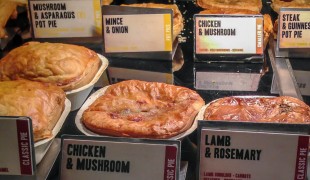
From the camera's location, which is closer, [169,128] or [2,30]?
[169,128]

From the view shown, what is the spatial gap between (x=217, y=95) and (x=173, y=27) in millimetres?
494

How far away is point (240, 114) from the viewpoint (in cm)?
151

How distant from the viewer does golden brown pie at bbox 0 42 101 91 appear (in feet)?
5.83

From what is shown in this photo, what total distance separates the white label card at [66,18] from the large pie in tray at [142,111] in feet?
1.71

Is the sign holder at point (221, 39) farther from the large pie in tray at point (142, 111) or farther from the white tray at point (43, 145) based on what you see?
the white tray at point (43, 145)

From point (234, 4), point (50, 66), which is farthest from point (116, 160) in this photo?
point (234, 4)

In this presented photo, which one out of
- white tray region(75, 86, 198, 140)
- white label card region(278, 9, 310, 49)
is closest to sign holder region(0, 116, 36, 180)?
white tray region(75, 86, 198, 140)

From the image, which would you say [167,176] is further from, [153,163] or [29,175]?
[29,175]

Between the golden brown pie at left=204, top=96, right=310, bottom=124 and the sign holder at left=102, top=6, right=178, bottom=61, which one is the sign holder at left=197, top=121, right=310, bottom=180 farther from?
the sign holder at left=102, top=6, right=178, bottom=61

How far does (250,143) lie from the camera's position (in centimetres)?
128

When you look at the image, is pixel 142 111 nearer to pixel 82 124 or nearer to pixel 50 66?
pixel 82 124

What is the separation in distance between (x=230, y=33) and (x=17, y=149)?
3.53ft

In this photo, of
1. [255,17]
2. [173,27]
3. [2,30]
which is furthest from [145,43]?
[2,30]

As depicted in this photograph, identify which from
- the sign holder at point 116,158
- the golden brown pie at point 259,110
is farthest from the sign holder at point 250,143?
the golden brown pie at point 259,110
